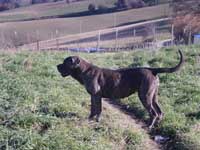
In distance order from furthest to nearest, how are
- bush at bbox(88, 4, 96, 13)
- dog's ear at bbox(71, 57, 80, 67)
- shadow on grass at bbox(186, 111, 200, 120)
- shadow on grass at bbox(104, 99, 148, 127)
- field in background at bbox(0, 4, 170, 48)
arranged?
bush at bbox(88, 4, 96, 13), field in background at bbox(0, 4, 170, 48), shadow on grass at bbox(104, 99, 148, 127), shadow on grass at bbox(186, 111, 200, 120), dog's ear at bbox(71, 57, 80, 67)

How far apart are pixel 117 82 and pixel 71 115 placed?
41.4 inches

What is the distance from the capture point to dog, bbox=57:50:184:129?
958 centimetres

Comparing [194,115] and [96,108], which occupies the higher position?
[96,108]

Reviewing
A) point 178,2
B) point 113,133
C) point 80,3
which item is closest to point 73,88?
point 113,133

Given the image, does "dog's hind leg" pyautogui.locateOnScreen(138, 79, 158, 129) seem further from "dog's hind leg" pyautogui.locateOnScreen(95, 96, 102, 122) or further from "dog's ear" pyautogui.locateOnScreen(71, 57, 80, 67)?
"dog's ear" pyautogui.locateOnScreen(71, 57, 80, 67)

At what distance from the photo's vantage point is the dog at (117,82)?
9578mm

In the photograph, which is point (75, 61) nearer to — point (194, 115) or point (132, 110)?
point (132, 110)

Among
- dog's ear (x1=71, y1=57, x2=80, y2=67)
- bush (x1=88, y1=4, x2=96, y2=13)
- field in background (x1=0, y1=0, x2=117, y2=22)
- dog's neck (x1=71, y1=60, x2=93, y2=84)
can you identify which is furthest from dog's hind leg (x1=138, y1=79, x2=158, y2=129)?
bush (x1=88, y1=4, x2=96, y2=13)

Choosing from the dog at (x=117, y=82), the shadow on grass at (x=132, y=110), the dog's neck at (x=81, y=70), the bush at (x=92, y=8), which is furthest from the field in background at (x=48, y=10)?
the dog at (x=117, y=82)

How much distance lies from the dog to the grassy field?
1.06 ft

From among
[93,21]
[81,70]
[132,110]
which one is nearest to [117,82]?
[81,70]

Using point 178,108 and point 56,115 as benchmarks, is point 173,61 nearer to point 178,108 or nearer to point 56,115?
point 178,108

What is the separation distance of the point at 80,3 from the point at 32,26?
2029 centimetres

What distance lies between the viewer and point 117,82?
9727 mm
